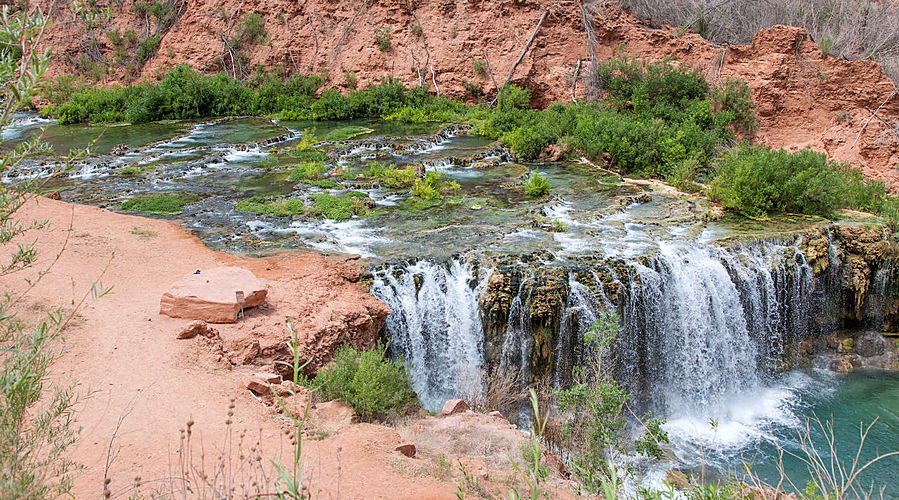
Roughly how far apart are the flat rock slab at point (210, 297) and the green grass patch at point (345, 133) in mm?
10809

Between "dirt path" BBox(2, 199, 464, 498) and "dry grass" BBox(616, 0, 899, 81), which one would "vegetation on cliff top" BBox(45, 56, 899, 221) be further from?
"dirt path" BBox(2, 199, 464, 498)

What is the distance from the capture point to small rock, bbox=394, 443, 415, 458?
Answer: 4633mm

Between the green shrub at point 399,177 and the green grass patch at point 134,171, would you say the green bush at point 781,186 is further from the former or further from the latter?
the green grass patch at point 134,171

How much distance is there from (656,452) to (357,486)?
2.42 metres

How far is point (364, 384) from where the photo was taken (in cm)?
551

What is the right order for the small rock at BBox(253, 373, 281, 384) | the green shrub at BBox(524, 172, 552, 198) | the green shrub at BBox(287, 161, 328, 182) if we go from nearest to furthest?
the small rock at BBox(253, 373, 281, 384) < the green shrub at BBox(524, 172, 552, 198) < the green shrub at BBox(287, 161, 328, 182)

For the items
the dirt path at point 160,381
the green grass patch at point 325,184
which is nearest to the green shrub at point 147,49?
the green grass patch at point 325,184

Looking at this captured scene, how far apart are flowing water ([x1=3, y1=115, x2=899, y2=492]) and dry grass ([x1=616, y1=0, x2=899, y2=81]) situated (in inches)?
387

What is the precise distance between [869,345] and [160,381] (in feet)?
31.7

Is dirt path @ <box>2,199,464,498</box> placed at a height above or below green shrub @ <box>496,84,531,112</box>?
below

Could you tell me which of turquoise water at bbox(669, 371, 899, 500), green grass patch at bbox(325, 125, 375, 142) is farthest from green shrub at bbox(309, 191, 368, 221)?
green grass patch at bbox(325, 125, 375, 142)

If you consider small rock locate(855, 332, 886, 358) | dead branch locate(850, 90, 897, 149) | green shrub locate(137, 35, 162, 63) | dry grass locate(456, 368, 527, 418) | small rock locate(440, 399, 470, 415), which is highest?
green shrub locate(137, 35, 162, 63)

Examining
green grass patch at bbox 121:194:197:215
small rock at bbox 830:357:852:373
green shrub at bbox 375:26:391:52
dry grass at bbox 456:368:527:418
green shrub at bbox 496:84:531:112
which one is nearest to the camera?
dry grass at bbox 456:368:527:418

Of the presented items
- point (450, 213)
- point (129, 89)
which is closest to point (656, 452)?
point (450, 213)
